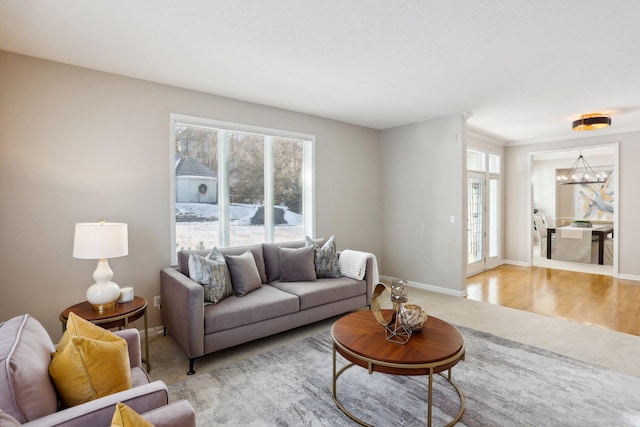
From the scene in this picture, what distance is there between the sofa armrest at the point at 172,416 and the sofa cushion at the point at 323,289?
208 cm

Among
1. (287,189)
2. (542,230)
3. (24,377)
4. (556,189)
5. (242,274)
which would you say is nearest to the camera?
(24,377)

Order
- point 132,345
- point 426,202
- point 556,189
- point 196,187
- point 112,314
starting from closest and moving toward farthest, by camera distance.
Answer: point 132,345
point 112,314
point 196,187
point 426,202
point 556,189

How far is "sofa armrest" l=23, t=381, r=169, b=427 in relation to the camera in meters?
1.13

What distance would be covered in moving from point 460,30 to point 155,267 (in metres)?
3.47

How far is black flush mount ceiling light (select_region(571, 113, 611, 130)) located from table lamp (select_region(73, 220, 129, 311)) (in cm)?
595

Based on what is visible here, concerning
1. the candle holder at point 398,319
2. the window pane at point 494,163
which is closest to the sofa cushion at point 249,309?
the candle holder at point 398,319

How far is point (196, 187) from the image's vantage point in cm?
374

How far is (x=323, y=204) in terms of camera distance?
16.0ft

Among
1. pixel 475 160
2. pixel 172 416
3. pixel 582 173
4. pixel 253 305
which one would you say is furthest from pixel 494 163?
pixel 172 416

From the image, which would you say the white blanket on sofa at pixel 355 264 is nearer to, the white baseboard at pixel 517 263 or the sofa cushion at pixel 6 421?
the sofa cushion at pixel 6 421

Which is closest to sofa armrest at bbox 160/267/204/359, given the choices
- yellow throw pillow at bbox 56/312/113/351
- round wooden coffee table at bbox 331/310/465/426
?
yellow throw pillow at bbox 56/312/113/351

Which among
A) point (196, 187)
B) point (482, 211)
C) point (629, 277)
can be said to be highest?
point (196, 187)

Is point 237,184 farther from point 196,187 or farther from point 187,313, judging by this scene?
point 187,313

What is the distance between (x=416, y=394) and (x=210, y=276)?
1.92 meters
